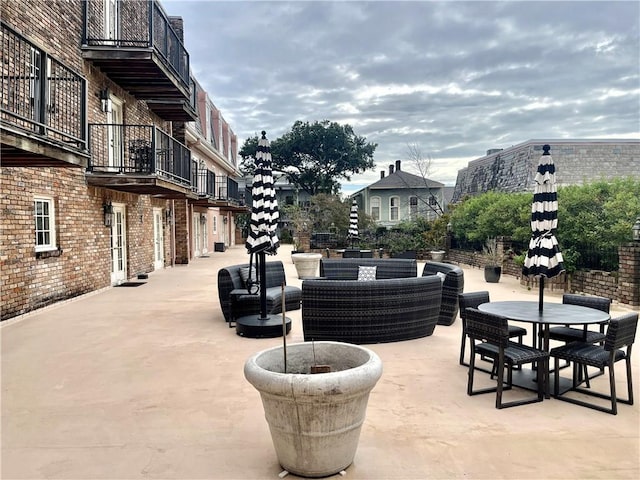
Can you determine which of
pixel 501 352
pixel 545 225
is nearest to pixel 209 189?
pixel 545 225

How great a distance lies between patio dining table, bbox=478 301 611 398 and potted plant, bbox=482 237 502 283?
26.5 ft

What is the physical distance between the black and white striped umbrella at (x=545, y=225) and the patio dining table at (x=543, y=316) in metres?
0.23

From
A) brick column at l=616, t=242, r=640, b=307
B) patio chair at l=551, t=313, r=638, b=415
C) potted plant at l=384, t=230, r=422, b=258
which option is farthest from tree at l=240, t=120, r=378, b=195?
patio chair at l=551, t=313, r=638, b=415

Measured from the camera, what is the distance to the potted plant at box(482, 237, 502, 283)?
42.0 ft

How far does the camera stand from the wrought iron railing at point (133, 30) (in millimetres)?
10266

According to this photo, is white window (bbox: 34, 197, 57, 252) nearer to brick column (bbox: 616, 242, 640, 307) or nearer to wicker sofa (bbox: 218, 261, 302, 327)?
wicker sofa (bbox: 218, 261, 302, 327)

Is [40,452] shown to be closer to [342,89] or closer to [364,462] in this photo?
[364,462]

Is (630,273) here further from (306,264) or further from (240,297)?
(306,264)

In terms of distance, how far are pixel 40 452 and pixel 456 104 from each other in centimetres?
2355

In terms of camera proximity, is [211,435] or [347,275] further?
[347,275]

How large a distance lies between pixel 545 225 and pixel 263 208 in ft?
12.2

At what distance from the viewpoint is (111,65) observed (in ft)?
34.5

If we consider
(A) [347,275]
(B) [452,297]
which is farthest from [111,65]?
(B) [452,297]

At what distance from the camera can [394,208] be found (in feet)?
117
